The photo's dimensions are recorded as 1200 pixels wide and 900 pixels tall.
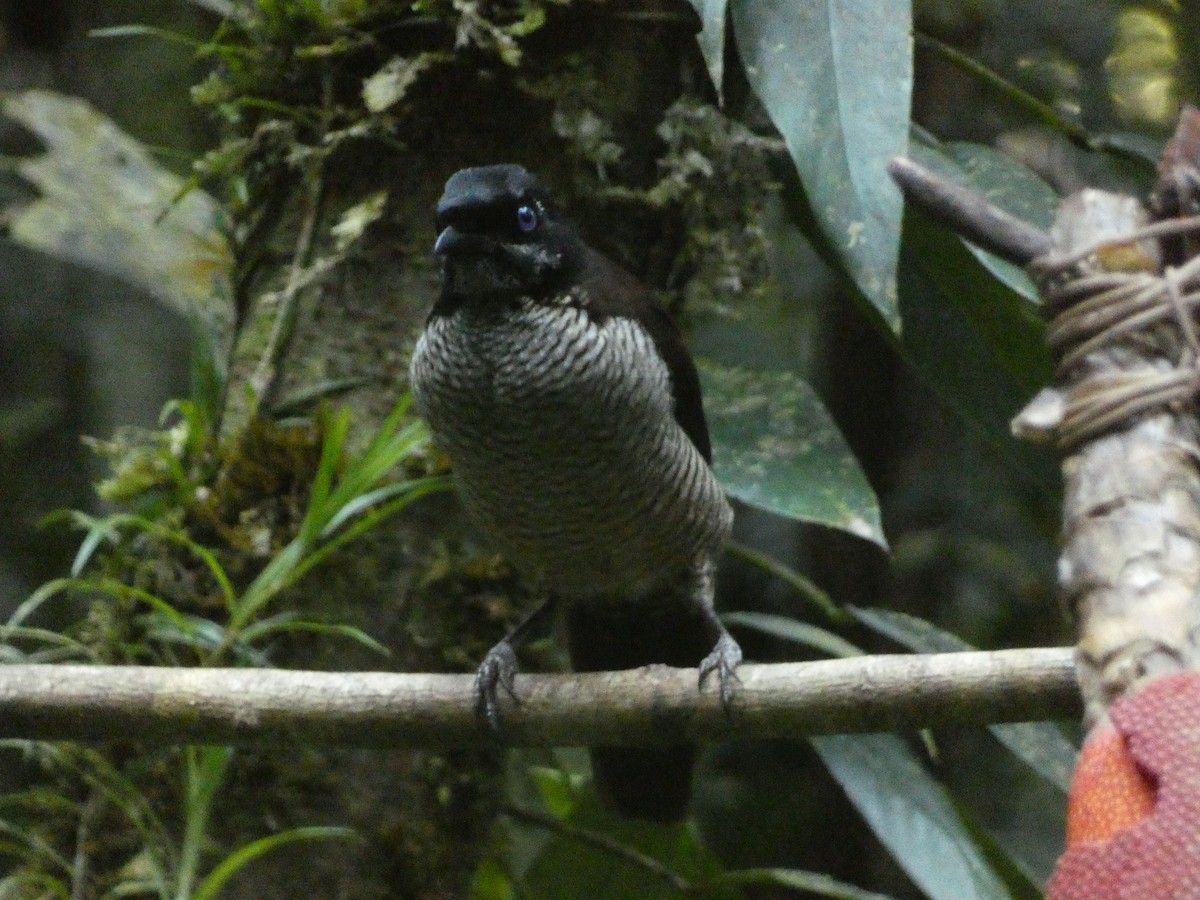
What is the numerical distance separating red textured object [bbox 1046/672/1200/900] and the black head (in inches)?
62.6

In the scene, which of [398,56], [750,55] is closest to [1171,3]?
[750,55]

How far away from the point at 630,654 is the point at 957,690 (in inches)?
48.9

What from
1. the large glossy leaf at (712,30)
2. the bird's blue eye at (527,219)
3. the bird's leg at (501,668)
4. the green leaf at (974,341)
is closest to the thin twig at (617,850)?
the bird's leg at (501,668)

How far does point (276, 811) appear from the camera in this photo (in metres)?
2.62

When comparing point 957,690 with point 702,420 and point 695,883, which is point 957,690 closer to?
point 702,420

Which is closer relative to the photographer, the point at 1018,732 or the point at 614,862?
the point at 1018,732

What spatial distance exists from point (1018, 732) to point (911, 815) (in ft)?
0.89

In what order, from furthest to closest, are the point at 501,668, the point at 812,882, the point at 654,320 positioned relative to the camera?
the point at 812,882 < the point at 654,320 < the point at 501,668

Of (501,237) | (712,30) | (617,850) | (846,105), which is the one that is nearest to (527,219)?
(501,237)

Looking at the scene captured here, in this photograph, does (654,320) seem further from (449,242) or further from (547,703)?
(547,703)

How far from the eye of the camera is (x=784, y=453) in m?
2.82

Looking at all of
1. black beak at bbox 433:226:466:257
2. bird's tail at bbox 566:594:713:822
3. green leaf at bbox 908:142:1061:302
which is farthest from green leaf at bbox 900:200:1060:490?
black beak at bbox 433:226:466:257

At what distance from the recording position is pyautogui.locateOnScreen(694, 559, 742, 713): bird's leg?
1974mm

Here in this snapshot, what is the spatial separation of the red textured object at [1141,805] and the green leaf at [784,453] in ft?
5.35
